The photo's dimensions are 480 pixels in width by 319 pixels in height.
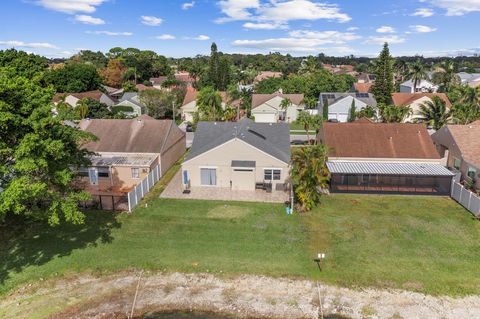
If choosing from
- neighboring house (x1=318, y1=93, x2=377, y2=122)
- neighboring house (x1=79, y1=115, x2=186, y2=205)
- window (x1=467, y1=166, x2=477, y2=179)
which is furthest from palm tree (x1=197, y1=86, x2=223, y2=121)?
window (x1=467, y1=166, x2=477, y2=179)

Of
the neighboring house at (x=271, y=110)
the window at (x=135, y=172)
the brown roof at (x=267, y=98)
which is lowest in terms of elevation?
the window at (x=135, y=172)

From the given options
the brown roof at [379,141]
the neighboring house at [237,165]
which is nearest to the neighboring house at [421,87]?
the brown roof at [379,141]

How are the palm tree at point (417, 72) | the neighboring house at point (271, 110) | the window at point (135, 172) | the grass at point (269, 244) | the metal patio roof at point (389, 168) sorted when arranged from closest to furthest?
the grass at point (269, 244) < the metal patio roof at point (389, 168) < the window at point (135, 172) < the neighboring house at point (271, 110) < the palm tree at point (417, 72)

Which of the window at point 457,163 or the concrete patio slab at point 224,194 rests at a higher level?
the window at point 457,163

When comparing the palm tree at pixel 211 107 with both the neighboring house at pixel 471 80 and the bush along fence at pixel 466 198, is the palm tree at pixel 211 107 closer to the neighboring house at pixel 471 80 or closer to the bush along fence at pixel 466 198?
the bush along fence at pixel 466 198

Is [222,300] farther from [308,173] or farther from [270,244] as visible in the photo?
[308,173]

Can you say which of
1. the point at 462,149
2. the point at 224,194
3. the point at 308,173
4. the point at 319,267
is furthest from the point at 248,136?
the point at 462,149

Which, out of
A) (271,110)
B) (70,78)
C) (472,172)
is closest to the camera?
(472,172)
